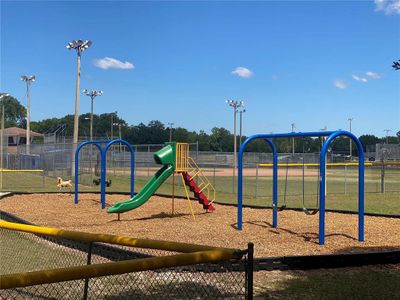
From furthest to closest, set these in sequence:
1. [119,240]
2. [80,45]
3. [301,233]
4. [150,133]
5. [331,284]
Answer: [150,133] → [80,45] → [301,233] → [331,284] → [119,240]

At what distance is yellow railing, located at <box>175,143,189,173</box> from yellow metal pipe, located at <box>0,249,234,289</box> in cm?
994

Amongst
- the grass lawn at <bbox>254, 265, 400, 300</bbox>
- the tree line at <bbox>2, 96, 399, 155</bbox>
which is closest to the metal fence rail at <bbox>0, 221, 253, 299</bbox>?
the grass lawn at <bbox>254, 265, 400, 300</bbox>

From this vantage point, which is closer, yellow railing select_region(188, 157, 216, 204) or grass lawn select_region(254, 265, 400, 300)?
grass lawn select_region(254, 265, 400, 300)

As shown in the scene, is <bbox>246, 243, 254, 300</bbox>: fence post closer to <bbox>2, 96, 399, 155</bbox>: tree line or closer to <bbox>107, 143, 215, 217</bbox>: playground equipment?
<bbox>107, 143, 215, 217</bbox>: playground equipment

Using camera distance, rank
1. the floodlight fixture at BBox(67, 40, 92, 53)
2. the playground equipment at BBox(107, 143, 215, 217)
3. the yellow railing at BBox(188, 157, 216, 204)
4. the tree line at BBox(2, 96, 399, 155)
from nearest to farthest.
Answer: the playground equipment at BBox(107, 143, 215, 217)
the yellow railing at BBox(188, 157, 216, 204)
the floodlight fixture at BBox(67, 40, 92, 53)
the tree line at BBox(2, 96, 399, 155)

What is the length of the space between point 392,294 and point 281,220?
21.2 feet

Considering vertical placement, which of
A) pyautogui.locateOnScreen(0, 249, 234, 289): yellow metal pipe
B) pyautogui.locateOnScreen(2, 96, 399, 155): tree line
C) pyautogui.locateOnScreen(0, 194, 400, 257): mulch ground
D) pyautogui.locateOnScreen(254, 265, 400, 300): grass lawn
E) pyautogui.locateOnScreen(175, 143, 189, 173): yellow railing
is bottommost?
pyautogui.locateOnScreen(0, 194, 400, 257): mulch ground

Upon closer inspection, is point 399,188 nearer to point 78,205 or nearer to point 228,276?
point 78,205

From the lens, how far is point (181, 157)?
514 inches

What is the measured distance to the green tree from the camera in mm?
148750

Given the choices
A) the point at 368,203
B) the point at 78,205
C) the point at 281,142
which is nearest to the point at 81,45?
the point at 78,205

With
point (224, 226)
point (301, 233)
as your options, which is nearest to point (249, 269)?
point (301, 233)

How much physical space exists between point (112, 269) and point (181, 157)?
34.8 feet

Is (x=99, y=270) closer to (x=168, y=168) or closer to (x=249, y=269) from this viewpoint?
(x=249, y=269)
